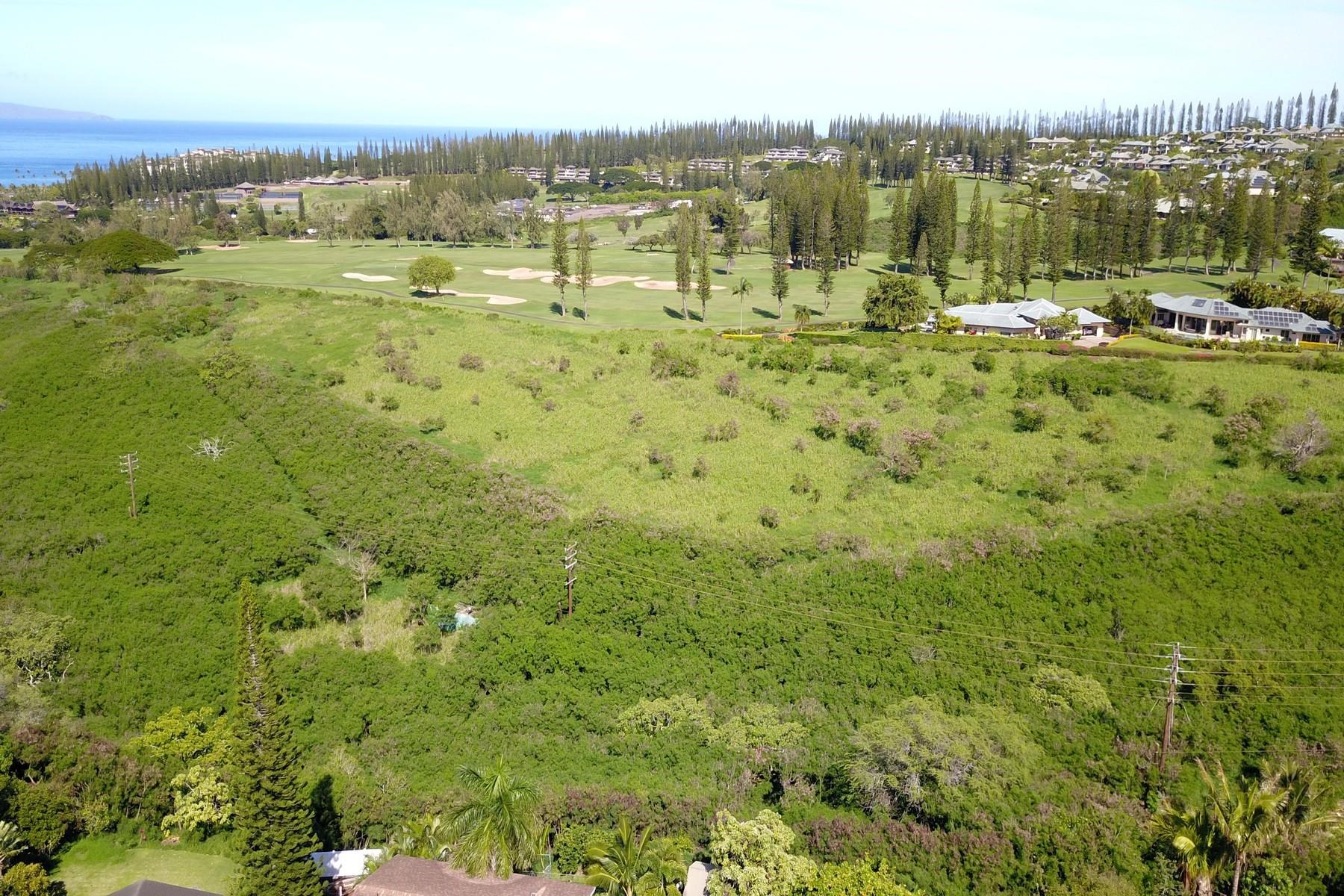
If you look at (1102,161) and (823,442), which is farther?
(1102,161)

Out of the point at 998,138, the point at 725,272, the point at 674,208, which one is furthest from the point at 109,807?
the point at 998,138

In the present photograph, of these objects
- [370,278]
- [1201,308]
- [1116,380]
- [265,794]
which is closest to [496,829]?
[265,794]

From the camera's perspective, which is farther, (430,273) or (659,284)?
(659,284)

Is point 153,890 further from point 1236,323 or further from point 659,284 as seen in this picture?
point 659,284

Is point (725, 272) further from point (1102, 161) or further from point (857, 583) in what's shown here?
point (1102, 161)

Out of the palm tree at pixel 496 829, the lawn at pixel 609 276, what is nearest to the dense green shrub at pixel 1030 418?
the lawn at pixel 609 276

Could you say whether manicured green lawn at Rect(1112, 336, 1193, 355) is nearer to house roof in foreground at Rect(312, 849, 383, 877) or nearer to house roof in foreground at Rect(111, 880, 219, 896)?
house roof in foreground at Rect(312, 849, 383, 877)

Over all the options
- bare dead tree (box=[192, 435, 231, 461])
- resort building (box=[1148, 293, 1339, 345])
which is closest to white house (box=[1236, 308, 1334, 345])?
resort building (box=[1148, 293, 1339, 345])
